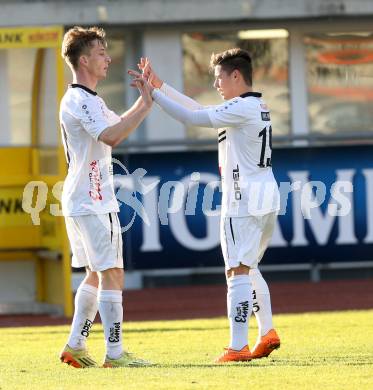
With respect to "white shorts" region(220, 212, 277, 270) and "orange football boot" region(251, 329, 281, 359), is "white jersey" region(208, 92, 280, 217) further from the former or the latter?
"orange football boot" region(251, 329, 281, 359)

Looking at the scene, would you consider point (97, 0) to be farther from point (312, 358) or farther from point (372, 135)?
point (312, 358)

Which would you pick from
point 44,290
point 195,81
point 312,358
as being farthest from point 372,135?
point 312,358

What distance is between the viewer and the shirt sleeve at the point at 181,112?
9.22 meters

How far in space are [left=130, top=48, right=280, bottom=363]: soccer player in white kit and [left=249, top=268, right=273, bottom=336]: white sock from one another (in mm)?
99

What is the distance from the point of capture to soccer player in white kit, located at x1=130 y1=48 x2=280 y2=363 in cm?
931

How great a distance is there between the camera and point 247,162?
370 inches

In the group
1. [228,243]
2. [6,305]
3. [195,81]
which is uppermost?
[195,81]

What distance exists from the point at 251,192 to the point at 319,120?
10544mm

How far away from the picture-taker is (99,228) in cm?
906

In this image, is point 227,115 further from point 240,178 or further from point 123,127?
point 123,127

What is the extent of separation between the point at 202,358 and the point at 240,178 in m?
1.28

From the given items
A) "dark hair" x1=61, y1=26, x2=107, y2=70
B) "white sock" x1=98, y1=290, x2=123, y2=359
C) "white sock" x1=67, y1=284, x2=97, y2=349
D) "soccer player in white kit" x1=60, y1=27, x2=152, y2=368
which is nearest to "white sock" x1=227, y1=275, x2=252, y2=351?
"soccer player in white kit" x1=60, y1=27, x2=152, y2=368

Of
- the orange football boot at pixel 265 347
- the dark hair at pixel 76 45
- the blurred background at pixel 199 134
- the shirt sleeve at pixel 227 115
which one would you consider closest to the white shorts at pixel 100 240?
the shirt sleeve at pixel 227 115

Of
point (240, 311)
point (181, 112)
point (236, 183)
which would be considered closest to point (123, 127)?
point (181, 112)
